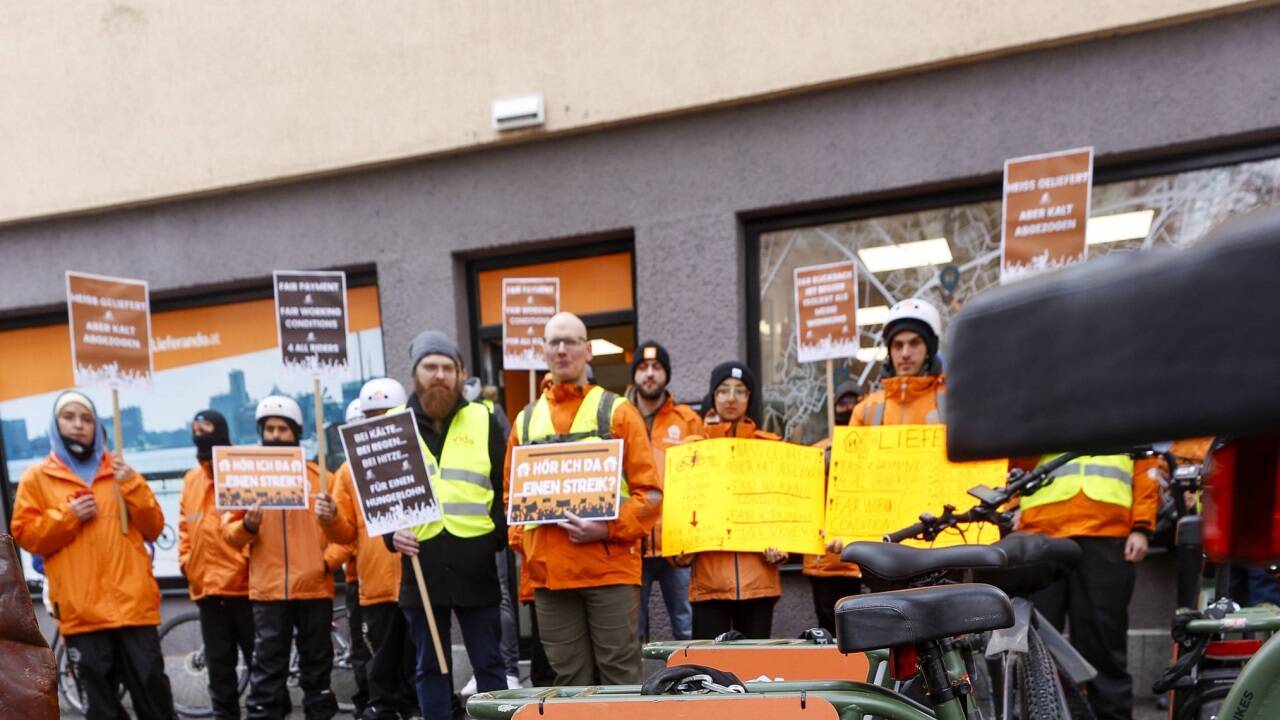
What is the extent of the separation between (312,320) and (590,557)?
243 cm

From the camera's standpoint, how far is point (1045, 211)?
195 inches

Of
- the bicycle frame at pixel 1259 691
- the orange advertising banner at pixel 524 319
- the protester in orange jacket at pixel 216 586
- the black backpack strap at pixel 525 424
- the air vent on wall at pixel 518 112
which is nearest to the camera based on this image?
the bicycle frame at pixel 1259 691

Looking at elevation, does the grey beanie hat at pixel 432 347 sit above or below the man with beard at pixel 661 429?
A: above

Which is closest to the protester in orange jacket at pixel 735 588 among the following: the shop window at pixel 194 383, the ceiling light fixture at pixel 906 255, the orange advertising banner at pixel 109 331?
the ceiling light fixture at pixel 906 255

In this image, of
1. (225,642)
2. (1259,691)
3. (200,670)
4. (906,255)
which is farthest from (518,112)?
(1259,691)

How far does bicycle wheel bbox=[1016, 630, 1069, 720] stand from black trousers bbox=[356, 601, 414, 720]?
3.71 metres

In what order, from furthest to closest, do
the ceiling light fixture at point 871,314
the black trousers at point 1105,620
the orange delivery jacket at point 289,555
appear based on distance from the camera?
the ceiling light fixture at point 871,314 → the orange delivery jacket at point 289,555 → the black trousers at point 1105,620

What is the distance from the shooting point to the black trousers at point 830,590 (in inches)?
215

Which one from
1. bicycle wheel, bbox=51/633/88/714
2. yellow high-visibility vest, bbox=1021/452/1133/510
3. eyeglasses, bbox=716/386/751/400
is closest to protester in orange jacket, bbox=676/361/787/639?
eyeglasses, bbox=716/386/751/400

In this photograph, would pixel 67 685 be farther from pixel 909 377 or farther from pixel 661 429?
pixel 909 377

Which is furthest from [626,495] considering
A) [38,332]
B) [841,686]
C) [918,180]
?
[38,332]

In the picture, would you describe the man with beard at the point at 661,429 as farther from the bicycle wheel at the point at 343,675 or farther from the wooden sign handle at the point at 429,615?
the bicycle wheel at the point at 343,675

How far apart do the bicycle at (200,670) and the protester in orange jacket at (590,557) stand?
339 cm

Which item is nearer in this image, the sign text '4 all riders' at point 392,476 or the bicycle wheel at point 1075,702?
the bicycle wheel at point 1075,702
